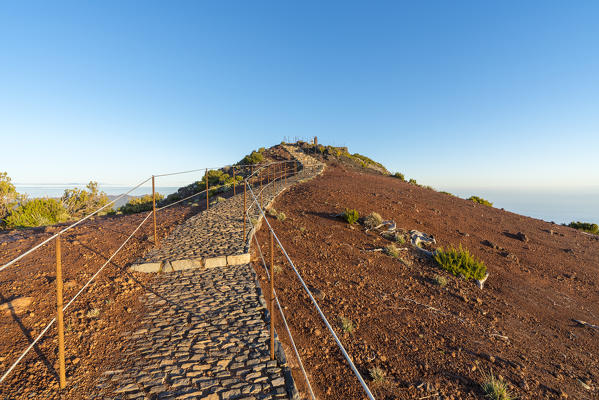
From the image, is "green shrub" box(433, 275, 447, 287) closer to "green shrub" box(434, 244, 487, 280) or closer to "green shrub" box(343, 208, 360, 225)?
"green shrub" box(434, 244, 487, 280)

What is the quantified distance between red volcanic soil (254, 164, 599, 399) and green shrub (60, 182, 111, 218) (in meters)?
12.1

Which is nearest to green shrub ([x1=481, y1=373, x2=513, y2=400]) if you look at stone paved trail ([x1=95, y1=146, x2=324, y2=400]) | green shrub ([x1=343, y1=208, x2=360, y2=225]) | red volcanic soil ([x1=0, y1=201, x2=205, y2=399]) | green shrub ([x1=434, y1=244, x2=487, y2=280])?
stone paved trail ([x1=95, y1=146, x2=324, y2=400])

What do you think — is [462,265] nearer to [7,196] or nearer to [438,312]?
[438,312]

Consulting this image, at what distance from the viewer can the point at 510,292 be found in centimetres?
652

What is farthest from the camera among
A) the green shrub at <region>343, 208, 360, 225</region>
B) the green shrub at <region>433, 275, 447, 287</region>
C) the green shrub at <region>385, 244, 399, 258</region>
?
the green shrub at <region>343, 208, 360, 225</region>

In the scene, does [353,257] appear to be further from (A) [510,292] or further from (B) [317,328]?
(A) [510,292]

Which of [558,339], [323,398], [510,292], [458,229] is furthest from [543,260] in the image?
[323,398]

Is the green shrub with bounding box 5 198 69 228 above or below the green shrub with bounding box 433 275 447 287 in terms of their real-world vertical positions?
above

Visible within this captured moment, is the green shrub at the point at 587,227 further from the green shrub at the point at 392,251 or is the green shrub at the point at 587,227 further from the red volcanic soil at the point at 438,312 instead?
the green shrub at the point at 392,251

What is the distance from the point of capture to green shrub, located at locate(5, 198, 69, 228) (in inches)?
404

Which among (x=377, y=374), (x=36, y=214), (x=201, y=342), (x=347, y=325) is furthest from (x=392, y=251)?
(x=36, y=214)

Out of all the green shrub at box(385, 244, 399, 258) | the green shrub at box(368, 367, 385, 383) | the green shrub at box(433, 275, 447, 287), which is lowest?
the green shrub at box(368, 367, 385, 383)

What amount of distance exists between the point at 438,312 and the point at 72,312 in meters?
6.66

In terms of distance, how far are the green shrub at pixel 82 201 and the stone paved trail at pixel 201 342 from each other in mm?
11831
